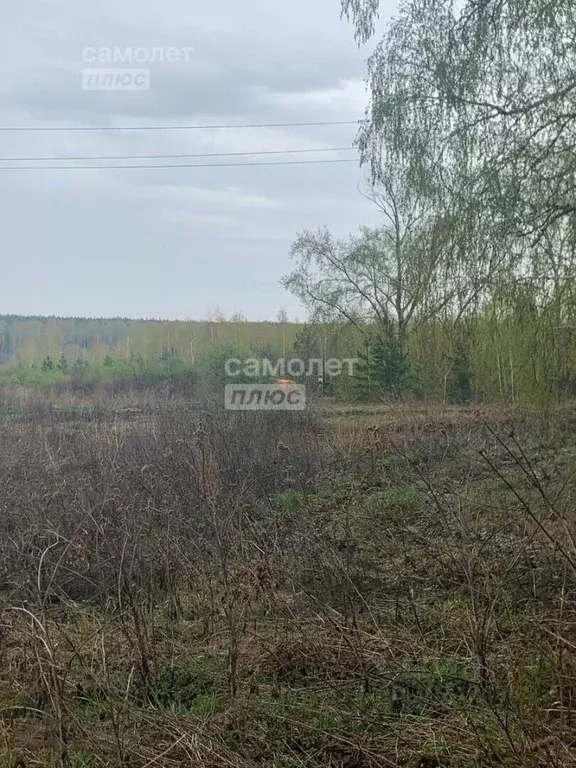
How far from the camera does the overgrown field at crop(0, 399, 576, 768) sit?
3.23m

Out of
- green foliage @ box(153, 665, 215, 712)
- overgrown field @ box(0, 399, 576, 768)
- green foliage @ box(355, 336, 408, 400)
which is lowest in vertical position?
green foliage @ box(153, 665, 215, 712)

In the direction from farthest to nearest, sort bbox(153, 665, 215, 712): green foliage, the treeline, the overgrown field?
the treeline
bbox(153, 665, 215, 712): green foliage
the overgrown field

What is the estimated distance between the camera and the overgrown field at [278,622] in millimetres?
3232

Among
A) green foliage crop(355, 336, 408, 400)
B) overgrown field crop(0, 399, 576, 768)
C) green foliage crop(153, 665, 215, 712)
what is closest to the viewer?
overgrown field crop(0, 399, 576, 768)

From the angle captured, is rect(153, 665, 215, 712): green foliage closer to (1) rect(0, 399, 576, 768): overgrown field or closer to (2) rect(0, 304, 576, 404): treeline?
(1) rect(0, 399, 576, 768): overgrown field

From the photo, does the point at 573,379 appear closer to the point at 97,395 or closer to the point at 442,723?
the point at 442,723

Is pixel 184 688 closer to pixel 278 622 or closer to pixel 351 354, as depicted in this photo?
pixel 278 622

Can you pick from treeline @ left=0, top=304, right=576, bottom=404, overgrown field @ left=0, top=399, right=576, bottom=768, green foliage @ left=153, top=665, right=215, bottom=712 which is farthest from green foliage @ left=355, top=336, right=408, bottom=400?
green foliage @ left=153, top=665, right=215, bottom=712

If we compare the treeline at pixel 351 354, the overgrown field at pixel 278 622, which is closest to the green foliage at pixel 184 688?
the overgrown field at pixel 278 622

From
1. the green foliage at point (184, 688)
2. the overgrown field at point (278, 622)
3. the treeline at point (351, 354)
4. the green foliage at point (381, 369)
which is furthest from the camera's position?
the green foliage at point (381, 369)

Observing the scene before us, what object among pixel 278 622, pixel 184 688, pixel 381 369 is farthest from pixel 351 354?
pixel 184 688

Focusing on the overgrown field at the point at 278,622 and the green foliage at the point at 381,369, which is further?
the green foliage at the point at 381,369

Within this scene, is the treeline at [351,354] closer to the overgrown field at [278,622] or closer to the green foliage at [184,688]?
the overgrown field at [278,622]

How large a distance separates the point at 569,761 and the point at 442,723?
0.68 m
